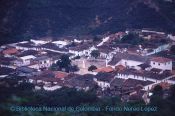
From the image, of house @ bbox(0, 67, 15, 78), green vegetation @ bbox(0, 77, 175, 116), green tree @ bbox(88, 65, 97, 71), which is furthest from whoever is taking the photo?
green tree @ bbox(88, 65, 97, 71)

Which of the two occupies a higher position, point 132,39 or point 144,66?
point 132,39

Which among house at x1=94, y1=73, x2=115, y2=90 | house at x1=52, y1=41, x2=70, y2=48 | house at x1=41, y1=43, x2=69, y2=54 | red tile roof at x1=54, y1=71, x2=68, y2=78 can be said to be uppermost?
house at x1=52, y1=41, x2=70, y2=48

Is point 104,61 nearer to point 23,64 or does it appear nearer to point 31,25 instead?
point 23,64

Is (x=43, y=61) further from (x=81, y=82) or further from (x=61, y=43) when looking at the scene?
(x=61, y=43)

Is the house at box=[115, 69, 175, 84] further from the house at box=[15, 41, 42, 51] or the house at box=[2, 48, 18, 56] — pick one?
the house at box=[15, 41, 42, 51]

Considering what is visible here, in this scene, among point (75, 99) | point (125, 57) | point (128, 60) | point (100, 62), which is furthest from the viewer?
point (100, 62)

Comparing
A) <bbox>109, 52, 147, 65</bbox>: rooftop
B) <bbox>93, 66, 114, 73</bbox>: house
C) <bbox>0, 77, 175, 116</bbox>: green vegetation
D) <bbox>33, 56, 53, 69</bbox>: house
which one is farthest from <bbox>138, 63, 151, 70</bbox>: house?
<bbox>33, 56, 53, 69</bbox>: house

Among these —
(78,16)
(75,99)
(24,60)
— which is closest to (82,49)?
(24,60)
